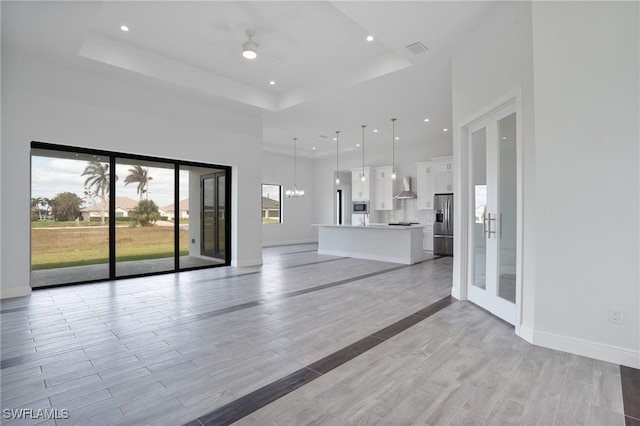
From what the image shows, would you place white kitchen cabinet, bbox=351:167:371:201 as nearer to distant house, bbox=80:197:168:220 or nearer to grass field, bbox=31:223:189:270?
grass field, bbox=31:223:189:270

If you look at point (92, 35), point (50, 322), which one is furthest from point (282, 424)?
point (92, 35)

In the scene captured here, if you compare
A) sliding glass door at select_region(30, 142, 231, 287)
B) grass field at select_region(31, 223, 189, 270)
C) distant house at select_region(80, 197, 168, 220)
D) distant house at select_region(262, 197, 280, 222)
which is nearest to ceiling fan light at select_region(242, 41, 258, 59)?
sliding glass door at select_region(30, 142, 231, 287)

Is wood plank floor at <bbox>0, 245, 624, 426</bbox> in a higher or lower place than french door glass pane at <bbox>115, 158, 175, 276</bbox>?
lower

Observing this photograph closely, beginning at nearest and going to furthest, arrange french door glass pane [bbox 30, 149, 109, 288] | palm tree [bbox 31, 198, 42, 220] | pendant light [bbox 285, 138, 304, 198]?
palm tree [bbox 31, 198, 42, 220]
french door glass pane [bbox 30, 149, 109, 288]
pendant light [bbox 285, 138, 304, 198]

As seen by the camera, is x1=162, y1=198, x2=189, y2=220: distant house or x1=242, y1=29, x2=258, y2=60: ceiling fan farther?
x1=162, y1=198, x2=189, y2=220: distant house

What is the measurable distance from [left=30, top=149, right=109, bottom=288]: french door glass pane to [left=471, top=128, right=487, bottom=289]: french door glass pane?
5.82m

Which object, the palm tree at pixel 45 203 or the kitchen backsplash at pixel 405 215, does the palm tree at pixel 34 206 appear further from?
the kitchen backsplash at pixel 405 215

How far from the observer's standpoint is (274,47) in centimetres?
466

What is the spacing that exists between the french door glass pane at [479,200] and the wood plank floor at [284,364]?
524 millimetres

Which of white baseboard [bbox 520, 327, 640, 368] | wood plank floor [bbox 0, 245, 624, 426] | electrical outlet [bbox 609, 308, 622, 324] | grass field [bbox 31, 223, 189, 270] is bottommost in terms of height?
wood plank floor [bbox 0, 245, 624, 426]

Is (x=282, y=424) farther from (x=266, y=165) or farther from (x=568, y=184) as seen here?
(x=266, y=165)

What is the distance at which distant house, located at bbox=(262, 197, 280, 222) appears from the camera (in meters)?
11.2

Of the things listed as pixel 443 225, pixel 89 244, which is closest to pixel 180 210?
pixel 89 244

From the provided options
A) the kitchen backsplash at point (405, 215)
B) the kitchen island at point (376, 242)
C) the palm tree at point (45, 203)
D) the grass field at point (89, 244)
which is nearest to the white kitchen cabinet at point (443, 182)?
the kitchen backsplash at point (405, 215)
